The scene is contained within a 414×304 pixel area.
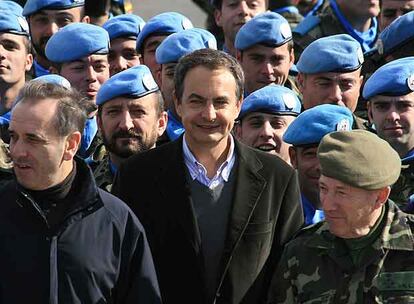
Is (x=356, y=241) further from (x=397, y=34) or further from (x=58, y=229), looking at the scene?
(x=397, y=34)

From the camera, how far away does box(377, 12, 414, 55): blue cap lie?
8125mm

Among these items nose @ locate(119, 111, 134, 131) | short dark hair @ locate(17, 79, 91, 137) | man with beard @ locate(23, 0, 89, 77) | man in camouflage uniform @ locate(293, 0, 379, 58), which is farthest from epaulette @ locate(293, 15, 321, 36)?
short dark hair @ locate(17, 79, 91, 137)

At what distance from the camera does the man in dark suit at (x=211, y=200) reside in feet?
18.6

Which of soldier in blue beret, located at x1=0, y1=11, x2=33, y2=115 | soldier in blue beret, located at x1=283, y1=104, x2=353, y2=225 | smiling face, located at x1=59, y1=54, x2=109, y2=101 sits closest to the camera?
Result: soldier in blue beret, located at x1=283, y1=104, x2=353, y2=225

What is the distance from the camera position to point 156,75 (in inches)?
331

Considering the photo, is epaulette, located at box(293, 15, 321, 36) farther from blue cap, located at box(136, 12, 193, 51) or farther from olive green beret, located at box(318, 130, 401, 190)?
olive green beret, located at box(318, 130, 401, 190)

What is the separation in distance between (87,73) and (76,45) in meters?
0.19

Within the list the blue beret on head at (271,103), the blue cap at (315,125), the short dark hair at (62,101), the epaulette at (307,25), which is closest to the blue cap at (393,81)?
the blue beret on head at (271,103)

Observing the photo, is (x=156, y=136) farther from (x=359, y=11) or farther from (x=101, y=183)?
(x=359, y=11)

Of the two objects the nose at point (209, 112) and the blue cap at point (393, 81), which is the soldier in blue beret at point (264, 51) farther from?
the nose at point (209, 112)

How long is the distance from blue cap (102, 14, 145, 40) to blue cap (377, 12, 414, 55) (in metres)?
1.74

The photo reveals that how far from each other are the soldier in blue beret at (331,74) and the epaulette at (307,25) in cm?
155

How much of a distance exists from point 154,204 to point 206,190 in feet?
0.81

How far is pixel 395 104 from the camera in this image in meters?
7.23
